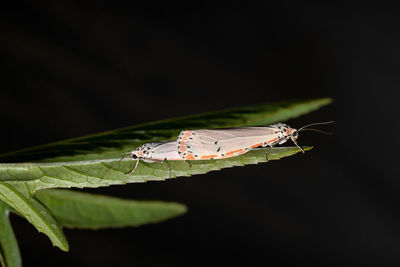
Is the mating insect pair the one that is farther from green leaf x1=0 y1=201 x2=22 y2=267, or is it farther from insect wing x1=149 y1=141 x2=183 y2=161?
green leaf x1=0 y1=201 x2=22 y2=267

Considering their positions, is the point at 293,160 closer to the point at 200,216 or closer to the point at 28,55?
the point at 200,216

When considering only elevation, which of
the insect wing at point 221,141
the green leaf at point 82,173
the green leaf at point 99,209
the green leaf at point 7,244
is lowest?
the green leaf at point 7,244

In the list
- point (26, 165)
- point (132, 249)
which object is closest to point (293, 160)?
point (132, 249)

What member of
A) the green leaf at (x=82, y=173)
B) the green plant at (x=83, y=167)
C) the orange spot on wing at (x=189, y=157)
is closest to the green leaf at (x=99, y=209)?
the green plant at (x=83, y=167)

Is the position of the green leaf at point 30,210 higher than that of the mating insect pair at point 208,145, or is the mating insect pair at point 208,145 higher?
the mating insect pair at point 208,145

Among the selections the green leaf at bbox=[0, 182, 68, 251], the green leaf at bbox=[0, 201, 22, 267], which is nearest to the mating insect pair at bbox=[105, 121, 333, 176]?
the green leaf at bbox=[0, 182, 68, 251]

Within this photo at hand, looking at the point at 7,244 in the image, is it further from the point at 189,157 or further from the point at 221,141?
the point at 221,141

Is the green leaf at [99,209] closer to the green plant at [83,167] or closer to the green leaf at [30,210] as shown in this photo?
the green plant at [83,167]
